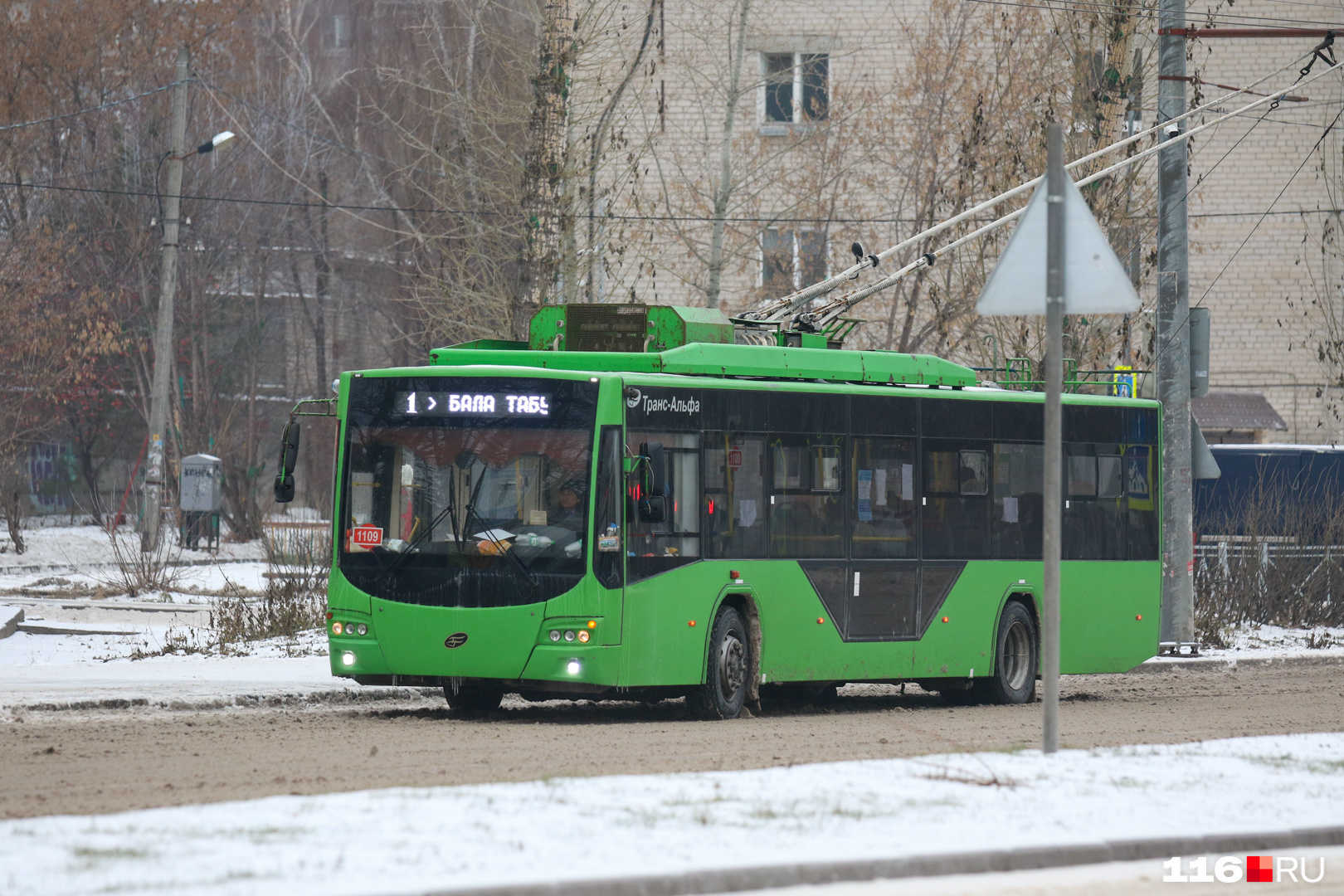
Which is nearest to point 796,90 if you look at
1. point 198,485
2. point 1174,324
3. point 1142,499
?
point 198,485

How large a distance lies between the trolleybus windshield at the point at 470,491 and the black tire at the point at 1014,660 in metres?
5.39

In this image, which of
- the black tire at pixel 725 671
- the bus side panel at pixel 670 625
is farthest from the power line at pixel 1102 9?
the bus side panel at pixel 670 625

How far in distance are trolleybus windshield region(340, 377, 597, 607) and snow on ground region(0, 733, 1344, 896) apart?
4.16 meters

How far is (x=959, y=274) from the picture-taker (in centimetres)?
3131

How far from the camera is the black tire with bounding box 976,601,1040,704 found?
18.2 metres

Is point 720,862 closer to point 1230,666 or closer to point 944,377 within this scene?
point 944,377

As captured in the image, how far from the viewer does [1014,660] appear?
18.6 m

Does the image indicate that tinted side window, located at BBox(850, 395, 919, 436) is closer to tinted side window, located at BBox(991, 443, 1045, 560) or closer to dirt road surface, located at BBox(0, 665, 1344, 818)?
tinted side window, located at BBox(991, 443, 1045, 560)

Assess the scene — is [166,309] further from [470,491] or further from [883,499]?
[470,491]

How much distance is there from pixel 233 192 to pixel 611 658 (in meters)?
37.3

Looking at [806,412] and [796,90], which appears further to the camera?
[796,90]

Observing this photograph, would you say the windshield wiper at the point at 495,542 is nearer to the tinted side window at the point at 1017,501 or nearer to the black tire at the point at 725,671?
the black tire at the point at 725,671

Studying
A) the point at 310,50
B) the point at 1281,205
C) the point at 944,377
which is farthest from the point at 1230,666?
the point at 310,50

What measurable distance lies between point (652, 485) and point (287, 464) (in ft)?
9.79
